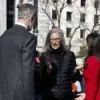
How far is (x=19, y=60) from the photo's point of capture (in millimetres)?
4523

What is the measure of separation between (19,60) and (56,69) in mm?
975

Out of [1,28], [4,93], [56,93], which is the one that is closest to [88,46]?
[56,93]

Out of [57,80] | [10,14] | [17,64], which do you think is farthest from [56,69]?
[10,14]

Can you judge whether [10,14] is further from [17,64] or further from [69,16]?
[69,16]

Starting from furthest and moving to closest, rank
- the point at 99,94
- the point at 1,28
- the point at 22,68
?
the point at 1,28 → the point at 99,94 → the point at 22,68

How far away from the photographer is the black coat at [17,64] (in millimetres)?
4473

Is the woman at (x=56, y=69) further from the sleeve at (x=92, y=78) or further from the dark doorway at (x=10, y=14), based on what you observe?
the dark doorway at (x=10, y=14)

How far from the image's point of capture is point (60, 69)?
5.39 m

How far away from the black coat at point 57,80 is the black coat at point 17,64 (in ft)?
2.66

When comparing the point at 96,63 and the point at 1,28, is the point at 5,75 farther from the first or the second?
the point at 1,28

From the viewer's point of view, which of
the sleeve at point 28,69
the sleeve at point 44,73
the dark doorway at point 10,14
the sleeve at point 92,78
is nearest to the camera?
the sleeve at point 28,69

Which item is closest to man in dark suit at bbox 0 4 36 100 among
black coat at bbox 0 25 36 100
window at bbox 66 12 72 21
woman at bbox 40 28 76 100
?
black coat at bbox 0 25 36 100

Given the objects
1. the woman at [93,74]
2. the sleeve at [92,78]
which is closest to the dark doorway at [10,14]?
the woman at [93,74]

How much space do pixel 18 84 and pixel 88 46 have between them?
3.32 feet
